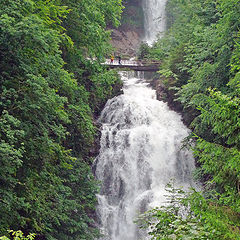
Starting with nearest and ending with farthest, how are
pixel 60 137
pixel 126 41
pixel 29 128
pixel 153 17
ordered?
pixel 29 128, pixel 60 137, pixel 126 41, pixel 153 17

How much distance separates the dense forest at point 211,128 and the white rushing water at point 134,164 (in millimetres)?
796

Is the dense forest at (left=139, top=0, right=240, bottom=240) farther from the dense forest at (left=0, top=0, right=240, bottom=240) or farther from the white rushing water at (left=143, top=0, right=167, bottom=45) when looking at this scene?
the white rushing water at (left=143, top=0, right=167, bottom=45)

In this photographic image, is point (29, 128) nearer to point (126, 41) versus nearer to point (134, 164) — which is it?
point (134, 164)

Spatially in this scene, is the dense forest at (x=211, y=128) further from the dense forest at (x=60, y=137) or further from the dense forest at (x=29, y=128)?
the dense forest at (x=29, y=128)

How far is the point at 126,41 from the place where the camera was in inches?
1524

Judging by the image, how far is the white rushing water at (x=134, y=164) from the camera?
1277 centimetres

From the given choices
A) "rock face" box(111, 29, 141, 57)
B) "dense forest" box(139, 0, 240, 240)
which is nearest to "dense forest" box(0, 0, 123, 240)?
"dense forest" box(139, 0, 240, 240)

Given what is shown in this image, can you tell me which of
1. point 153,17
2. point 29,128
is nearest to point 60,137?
point 29,128

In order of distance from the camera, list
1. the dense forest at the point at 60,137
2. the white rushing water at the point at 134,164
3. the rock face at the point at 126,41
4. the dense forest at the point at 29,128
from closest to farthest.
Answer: the dense forest at the point at 60,137, the dense forest at the point at 29,128, the white rushing water at the point at 134,164, the rock face at the point at 126,41

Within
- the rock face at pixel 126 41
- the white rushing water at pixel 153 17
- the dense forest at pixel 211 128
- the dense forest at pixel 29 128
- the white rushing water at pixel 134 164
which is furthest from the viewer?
the white rushing water at pixel 153 17

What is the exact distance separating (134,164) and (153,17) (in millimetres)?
32968

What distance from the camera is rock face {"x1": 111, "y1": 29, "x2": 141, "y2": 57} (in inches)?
1404

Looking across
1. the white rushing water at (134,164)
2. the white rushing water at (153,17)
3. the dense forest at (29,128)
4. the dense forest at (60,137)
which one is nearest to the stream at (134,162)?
the white rushing water at (134,164)

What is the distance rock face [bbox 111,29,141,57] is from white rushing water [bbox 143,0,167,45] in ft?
6.86
